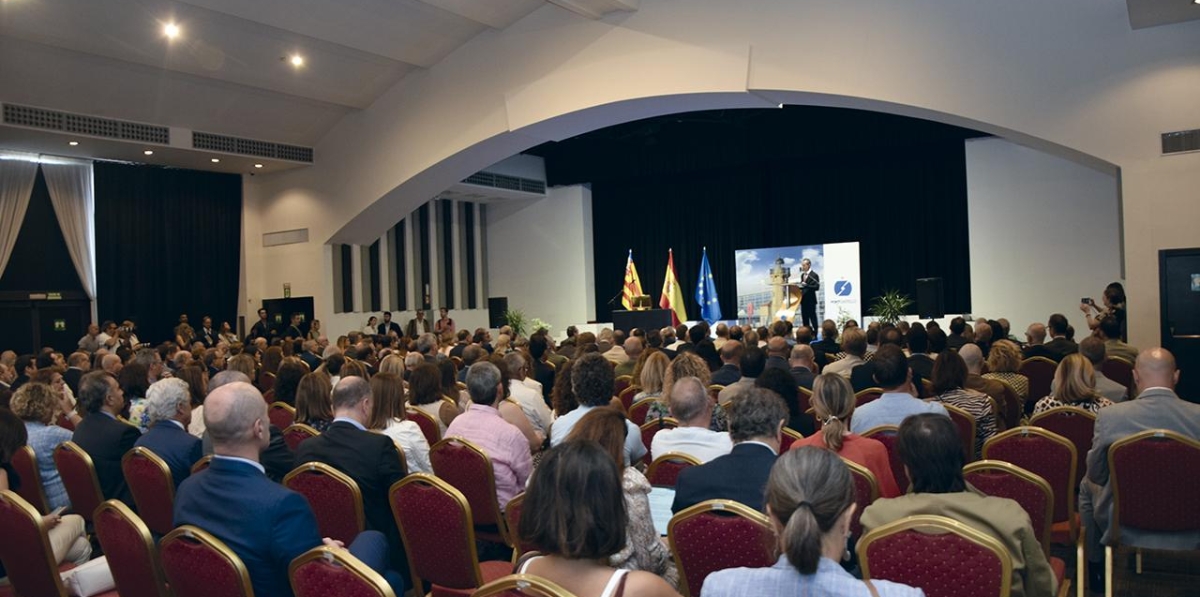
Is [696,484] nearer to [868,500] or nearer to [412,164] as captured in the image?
[868,500]

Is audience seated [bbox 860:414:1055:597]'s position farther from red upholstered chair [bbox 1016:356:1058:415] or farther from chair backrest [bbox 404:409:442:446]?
red upholstered chair [bbox 1016:356:1058:415]

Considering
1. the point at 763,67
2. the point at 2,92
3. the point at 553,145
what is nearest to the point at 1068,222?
the point at 763,67

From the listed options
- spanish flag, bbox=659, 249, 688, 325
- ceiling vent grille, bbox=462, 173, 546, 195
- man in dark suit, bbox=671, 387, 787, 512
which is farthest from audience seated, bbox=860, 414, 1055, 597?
ceiling vent grille, bbox=462, 173, 546, 195

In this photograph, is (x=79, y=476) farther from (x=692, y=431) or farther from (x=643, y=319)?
(x=643, y=319)

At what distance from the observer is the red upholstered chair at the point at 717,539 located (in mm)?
2609

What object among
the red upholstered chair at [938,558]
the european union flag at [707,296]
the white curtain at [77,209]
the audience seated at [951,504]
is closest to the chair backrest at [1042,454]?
the audience seated at [951,504]

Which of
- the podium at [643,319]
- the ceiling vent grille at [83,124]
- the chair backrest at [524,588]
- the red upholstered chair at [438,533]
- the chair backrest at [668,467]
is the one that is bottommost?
the red upholstered chair at [438,533]

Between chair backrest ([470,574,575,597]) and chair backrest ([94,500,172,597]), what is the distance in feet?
4.47

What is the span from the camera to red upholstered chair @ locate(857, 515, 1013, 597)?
2.27 meters

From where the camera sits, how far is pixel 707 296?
61.9 ft

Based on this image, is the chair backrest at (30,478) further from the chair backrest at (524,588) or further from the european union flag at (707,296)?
the european union flag at (707,296)

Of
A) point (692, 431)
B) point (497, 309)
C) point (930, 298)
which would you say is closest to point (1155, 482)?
point (692, 431)

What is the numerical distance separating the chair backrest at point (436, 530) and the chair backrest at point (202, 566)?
0.88 metres

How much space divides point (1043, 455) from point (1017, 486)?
2.35ft
